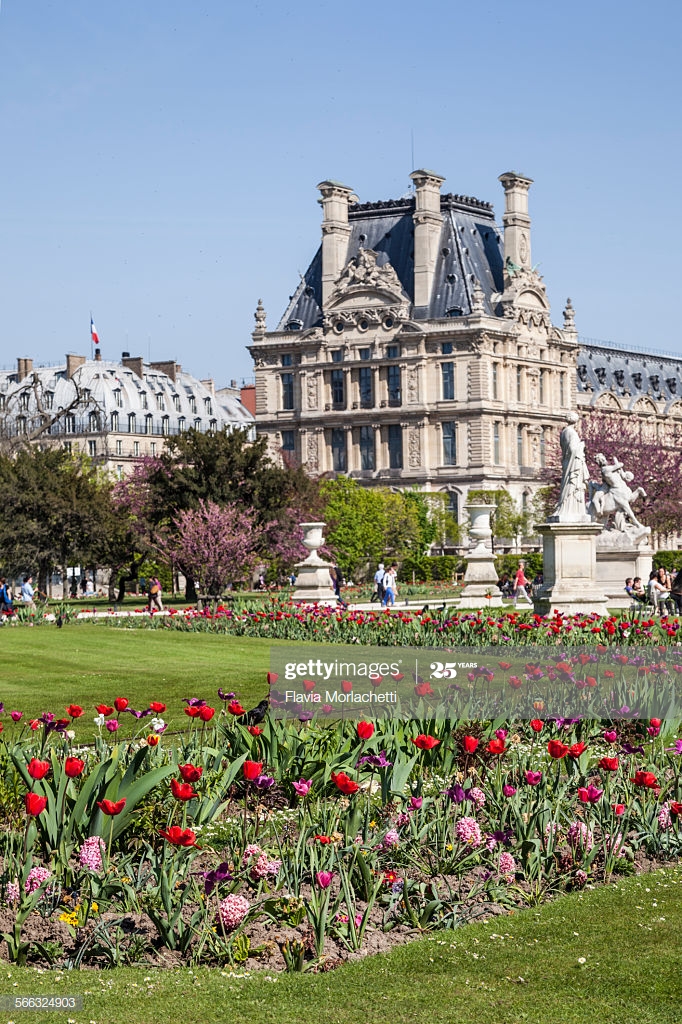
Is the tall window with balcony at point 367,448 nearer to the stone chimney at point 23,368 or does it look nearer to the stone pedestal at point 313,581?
the stone chimney at point 23,368

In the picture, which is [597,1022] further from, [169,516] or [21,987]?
[169,516]

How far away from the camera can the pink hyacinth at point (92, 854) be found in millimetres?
7875

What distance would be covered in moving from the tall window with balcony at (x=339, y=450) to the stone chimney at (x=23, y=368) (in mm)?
27618

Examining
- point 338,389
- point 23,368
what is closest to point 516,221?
point 338,389

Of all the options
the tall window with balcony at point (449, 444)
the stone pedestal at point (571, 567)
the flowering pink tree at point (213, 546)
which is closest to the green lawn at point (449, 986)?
the stone pedestal at point (571, 567)

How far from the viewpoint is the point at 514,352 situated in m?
103

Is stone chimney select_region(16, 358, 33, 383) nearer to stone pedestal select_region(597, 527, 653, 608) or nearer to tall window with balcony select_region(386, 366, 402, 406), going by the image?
tall window with balcony select_region(386, 366, 402, 406)

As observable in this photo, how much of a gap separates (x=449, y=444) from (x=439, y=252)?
13229 mm

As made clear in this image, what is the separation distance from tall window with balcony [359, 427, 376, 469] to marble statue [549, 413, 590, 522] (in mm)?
75694

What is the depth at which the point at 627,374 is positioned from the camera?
124688 mm

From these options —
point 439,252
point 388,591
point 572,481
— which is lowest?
point 388,591

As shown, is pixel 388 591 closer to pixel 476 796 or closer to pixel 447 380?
pixel 476 796

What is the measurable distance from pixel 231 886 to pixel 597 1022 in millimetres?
2190

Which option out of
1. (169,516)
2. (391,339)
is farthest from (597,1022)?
(391,339)
